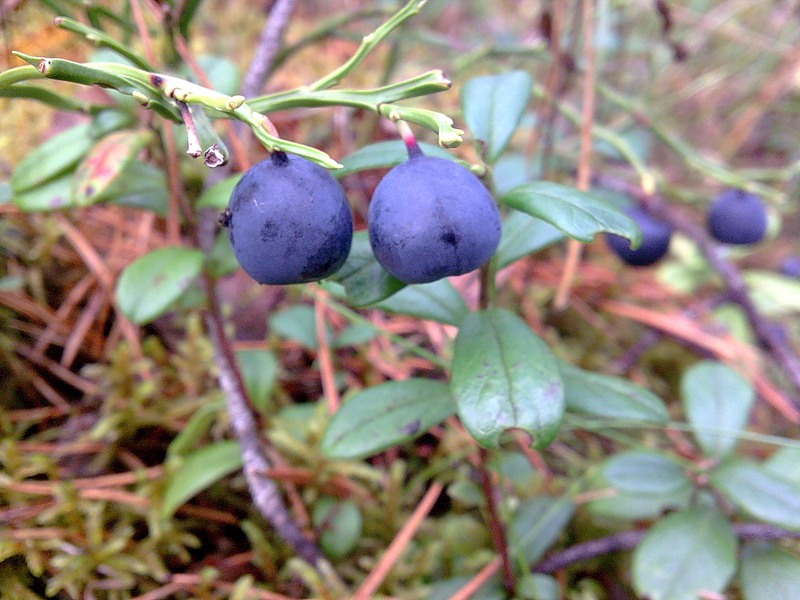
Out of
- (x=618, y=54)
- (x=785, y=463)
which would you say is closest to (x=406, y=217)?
(x=785, y=463)

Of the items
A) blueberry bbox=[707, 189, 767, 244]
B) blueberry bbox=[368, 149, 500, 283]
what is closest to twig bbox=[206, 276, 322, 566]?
blueberry bbox=[368, 149, 500, 283]

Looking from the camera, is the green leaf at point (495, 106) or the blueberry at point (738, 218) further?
the blueberry at point (738, 218)

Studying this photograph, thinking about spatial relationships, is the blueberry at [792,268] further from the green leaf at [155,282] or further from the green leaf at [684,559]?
the green leaf at [155,282]

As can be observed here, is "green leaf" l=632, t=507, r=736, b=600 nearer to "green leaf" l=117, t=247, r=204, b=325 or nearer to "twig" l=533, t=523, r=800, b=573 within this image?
Answer: "twig" l=533, t=523, r=800, b=573

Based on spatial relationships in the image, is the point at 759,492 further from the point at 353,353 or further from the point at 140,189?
the point at 140,189

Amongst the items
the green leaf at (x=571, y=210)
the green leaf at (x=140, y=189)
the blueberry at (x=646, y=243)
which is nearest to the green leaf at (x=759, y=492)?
the green leaf at (x=571, y=210)

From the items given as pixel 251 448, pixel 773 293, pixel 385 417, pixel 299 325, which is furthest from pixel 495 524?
pixel 773 293
